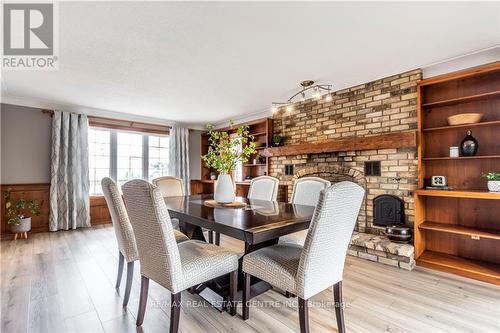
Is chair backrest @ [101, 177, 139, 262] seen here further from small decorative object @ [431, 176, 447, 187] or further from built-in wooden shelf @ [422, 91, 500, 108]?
built-in wooden shelf @ [422, 91, 500, 108]

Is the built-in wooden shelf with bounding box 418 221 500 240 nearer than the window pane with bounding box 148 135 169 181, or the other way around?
the built-in wooden shelf with bounding box 418 221 500 240

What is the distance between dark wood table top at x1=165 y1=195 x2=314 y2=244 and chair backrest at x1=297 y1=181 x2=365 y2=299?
257 mm

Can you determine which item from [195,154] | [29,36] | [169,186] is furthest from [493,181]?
[195,154]

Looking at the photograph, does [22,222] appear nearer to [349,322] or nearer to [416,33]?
[349,322]

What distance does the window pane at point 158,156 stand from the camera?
18.3 ft

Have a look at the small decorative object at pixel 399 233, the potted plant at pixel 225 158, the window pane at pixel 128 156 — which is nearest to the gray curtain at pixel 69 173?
the window pane at pixel 128 156

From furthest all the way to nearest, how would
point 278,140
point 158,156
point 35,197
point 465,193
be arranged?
point 158,156
point 278,140
point 35,197
point 465,193

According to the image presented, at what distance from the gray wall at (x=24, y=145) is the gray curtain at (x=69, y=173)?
0.20m

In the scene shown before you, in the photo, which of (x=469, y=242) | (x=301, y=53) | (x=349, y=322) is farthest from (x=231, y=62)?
(x=469, y=242)

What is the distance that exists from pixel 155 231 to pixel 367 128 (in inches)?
121

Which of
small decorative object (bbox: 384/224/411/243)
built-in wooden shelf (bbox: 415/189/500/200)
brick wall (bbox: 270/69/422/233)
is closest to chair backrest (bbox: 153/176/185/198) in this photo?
brick wall (bbox: 270/69/422/233)

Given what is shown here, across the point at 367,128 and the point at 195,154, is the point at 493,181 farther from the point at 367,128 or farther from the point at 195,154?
the point at 195,154

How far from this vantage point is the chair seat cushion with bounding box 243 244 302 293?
148 centimetres

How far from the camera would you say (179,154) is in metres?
5.72
